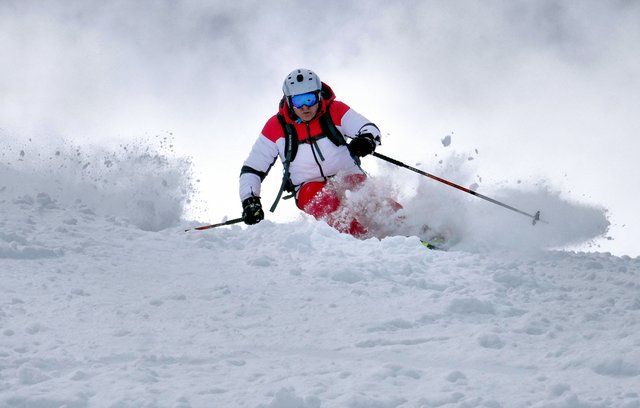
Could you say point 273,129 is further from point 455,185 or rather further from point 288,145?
point 455,185

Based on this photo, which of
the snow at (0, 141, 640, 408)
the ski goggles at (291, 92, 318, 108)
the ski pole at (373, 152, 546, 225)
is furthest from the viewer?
the ski goggles at (291, 92, 318, 108)

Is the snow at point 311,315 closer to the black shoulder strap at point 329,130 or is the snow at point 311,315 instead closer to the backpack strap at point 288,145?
the backpack strap at point 288,145

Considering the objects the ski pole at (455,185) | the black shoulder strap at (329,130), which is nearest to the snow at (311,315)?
the ski pole at (455,185)

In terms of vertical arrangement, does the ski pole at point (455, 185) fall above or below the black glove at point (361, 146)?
below

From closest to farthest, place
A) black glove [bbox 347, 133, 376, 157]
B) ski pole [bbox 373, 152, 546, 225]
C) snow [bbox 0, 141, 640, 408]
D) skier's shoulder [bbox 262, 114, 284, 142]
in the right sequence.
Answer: snow [bbox 0, 141, 640, 408] → ski pole [bbox 373, 152, 546, 225] → black glove [bbox 347, 133, 376, 157] → skier's shoulder [bbox 262, 114, 284, 142]

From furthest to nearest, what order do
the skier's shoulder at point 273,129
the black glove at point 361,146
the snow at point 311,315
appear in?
the skier's shoulder at point 273,129, the black glove at point 361,146, the snow at point 311,315

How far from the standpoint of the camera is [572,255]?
630cm

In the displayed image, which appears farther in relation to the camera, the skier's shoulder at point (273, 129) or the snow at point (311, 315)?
the skier's shoulder at point (273, 129)

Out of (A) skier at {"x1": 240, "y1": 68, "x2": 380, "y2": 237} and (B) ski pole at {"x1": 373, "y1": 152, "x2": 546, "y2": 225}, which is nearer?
(B) ski pole at {"x1": 373, "y1": 152, "x2": 546, "y2": 225}

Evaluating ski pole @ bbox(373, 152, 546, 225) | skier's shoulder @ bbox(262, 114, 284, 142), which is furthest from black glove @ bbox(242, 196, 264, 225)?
ski pole @ bbox(373, 152, 546, 225)

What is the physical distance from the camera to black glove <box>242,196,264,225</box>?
8016mm

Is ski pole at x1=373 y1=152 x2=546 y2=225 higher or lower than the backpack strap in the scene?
lower

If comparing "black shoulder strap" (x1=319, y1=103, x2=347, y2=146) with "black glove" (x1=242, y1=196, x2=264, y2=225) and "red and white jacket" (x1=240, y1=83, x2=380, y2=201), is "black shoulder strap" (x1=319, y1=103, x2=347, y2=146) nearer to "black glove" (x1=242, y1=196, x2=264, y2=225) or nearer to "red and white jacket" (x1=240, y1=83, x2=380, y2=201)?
"red and white jacket" (x1=240, y1=83, x2=380, y2=201)

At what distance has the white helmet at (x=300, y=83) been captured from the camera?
8.02 meters
